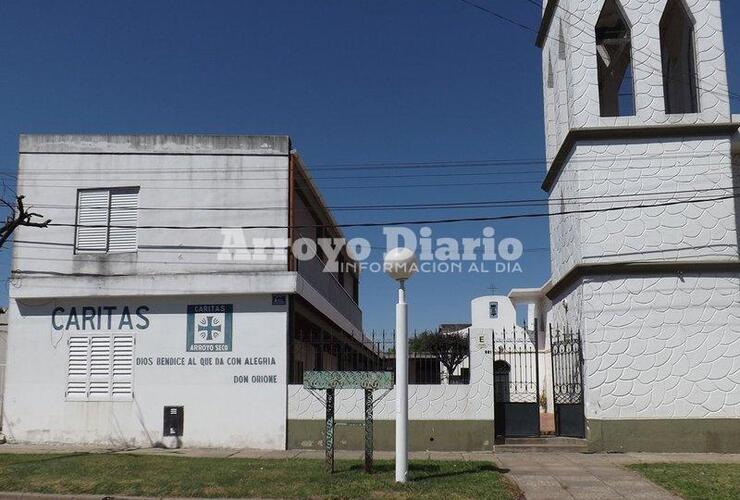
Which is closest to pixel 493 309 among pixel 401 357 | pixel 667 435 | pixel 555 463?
pixel 667 435

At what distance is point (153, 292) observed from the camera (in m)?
14.3

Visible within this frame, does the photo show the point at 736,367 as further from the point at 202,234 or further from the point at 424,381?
the point at 202,234

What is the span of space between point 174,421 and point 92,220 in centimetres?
448

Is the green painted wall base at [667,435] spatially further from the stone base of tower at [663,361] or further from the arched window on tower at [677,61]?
the arched window on tower at [677,61]

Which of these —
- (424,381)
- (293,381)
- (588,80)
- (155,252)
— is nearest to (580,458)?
(424,381)

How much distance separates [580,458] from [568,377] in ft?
7.76

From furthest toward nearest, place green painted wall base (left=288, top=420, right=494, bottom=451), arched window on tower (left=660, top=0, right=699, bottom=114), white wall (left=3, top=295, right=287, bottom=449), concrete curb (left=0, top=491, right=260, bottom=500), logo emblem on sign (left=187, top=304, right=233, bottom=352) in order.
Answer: arched window on tower (left=660, top=0, right=699, bottom=114) → logo emblem on sign (left=187, top=304, right=233, bottom=352) → white wall (left=3, top=295, right=287, bottom=449) → green painted wall base (left=288, top=420, right=494, bottom=451) → concrete curb (left=0, top=491, right=260, bottom=500)

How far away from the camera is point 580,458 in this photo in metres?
12.1

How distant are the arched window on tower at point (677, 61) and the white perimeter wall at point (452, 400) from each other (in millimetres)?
6586

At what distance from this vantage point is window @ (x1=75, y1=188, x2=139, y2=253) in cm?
1486

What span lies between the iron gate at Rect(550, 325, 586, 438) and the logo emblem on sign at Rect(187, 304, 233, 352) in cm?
647

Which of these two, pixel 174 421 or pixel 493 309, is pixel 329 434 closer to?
pixel 174 421

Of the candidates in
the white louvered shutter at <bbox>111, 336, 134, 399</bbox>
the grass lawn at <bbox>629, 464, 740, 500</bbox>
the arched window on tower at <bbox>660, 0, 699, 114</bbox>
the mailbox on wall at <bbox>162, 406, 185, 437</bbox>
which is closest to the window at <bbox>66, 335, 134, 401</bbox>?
the white louvered shutter at <bbox>111, 336, 134, 399</bbox>

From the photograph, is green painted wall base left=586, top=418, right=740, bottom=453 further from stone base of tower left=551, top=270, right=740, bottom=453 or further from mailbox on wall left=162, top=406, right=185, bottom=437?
mailbox on wall left=162, top=406, right=185, bottom=437
